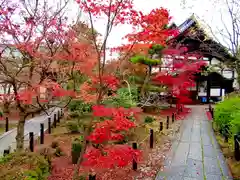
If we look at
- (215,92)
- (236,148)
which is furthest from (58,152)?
(215,92)

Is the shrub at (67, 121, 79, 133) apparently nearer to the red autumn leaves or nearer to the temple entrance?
the red autumn leaves

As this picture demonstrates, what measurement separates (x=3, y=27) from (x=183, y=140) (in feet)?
27.3

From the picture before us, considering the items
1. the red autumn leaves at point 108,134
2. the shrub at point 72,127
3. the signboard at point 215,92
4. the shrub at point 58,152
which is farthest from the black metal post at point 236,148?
the signboard at point 215,92

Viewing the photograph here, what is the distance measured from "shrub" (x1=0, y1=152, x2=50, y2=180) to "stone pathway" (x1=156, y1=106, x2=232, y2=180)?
315 cm

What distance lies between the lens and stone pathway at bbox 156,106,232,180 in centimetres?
713

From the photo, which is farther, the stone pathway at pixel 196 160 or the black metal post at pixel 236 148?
the black metal post at pixel 236 148

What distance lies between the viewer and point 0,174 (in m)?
6.25

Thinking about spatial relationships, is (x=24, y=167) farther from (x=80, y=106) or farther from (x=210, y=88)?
(x=210, y=88)

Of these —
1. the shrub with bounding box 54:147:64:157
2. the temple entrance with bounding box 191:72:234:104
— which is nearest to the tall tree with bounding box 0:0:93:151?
the shrub with bounding box 54:147:64:157

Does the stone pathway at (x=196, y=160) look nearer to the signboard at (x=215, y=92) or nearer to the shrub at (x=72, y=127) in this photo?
the shrub at (x=72, y=127)

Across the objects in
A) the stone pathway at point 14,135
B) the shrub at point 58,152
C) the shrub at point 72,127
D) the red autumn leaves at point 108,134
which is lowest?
the stone pathway at point 14,135

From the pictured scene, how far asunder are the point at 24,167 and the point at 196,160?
5.30 m

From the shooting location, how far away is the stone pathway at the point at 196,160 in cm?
713

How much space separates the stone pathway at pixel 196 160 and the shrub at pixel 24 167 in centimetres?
315
